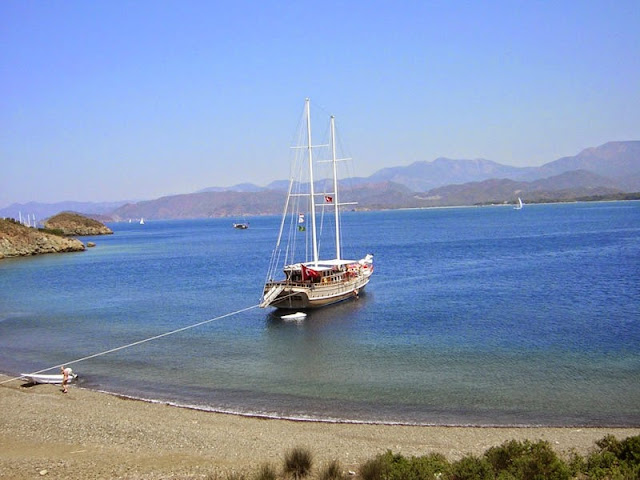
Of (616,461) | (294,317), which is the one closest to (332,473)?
(616,461)

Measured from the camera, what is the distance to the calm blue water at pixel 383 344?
21.7 meters

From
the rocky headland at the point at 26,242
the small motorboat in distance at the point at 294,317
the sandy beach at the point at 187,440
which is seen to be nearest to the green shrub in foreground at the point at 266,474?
the sandy beach at the point at 187,440

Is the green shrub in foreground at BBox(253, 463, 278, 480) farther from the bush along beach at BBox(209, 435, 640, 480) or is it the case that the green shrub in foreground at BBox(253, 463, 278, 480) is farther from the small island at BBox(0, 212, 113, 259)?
the small island at BBox(0, 212, 113, 259)

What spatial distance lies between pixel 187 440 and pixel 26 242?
9560cm

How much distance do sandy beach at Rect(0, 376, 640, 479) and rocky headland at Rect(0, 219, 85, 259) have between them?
3388 inches

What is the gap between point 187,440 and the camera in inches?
701

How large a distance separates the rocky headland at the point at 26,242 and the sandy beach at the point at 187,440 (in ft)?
282

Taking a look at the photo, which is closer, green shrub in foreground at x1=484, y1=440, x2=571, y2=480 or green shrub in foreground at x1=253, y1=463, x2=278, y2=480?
green shrub in foreground at x1=484, y1=440, x2=571, y2=480

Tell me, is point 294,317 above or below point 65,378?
below

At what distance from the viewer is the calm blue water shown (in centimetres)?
Answer: 2172

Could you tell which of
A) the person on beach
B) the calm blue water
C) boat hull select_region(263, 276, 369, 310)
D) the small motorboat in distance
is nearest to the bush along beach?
the calm blue water

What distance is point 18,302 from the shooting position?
50.5 m

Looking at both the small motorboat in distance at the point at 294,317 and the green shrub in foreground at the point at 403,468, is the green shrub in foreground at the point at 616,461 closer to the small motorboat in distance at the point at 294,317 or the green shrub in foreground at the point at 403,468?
the green shrub in foreground at the point at 403,468

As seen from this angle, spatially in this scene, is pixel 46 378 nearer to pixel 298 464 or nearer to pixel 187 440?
pixel 187 440
